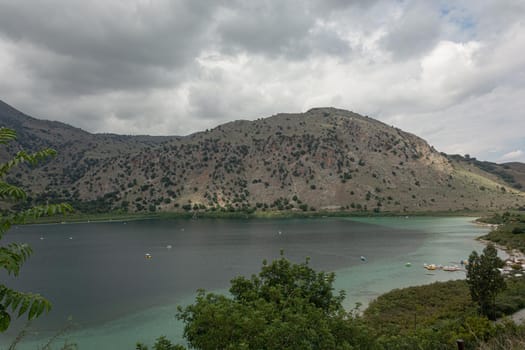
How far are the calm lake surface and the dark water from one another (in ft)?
0.54

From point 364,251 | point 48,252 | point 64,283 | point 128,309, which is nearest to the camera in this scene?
point 128,309

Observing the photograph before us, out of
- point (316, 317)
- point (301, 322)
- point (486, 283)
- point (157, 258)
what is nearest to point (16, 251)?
point (301, 322)

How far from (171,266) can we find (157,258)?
1002 cm

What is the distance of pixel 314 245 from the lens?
8688 cm

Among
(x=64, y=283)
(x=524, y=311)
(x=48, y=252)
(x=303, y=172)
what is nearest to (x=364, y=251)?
(x=524, y=311)

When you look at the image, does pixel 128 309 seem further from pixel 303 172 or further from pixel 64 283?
pixel 303 172

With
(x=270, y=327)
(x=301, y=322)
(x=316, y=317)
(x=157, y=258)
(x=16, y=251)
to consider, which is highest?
(x=16, y=251)

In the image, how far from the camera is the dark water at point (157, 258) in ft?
156

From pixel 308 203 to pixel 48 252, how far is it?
400ft

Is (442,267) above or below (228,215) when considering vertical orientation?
below

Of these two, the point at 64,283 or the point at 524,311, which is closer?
the point at 524,311

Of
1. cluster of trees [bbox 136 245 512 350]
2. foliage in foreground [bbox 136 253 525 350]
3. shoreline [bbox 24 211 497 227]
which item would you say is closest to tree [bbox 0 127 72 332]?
cluster of trees [bbox 136 245 512 350]

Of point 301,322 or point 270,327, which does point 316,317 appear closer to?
point 301,322

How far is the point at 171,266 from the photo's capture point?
67750mm
